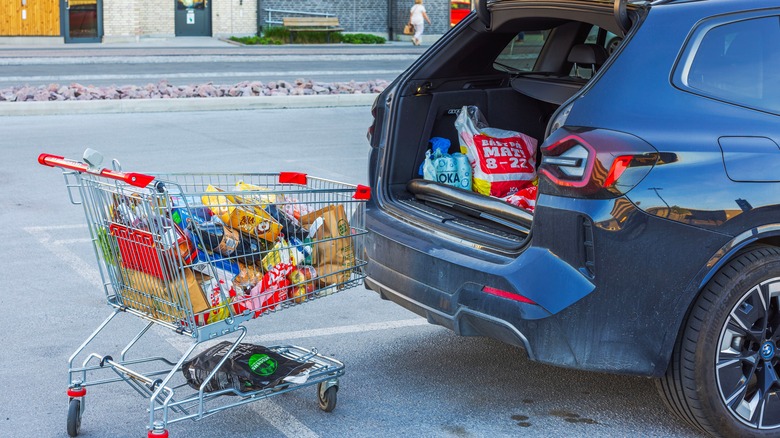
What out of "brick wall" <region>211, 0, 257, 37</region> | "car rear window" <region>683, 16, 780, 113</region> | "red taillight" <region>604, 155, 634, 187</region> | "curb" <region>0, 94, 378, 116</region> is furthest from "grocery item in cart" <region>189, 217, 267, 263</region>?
"brick wall" <region>211, 0, 257, 37</region>

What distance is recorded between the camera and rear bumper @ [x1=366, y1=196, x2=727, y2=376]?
12.9 ft

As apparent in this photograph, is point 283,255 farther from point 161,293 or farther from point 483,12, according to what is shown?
point 483,12

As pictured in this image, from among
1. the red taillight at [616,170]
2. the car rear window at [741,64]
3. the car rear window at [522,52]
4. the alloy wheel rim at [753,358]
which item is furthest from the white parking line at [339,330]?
the car rear window at [741,64]

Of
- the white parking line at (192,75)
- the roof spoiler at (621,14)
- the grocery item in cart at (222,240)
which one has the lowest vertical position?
the grocery item in cart at (222,240)

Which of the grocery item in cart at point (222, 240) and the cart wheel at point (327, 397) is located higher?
the grocery item in cart at point (222, 240)

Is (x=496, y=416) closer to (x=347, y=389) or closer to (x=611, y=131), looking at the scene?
(x=347, y=389)

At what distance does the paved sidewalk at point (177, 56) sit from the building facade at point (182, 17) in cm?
Result: 57

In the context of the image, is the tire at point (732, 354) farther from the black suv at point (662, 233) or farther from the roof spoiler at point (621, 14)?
the roof spoiler at point (621, 14)

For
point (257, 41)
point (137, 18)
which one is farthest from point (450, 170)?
point (137, 18)

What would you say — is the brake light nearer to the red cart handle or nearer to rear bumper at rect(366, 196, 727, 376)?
rear bumper at rect(366, 196, 727, 376)

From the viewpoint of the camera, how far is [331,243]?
4.48 m

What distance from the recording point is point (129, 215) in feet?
13.2

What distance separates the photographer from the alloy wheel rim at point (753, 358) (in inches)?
162

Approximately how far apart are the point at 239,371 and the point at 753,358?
2.06 meters
